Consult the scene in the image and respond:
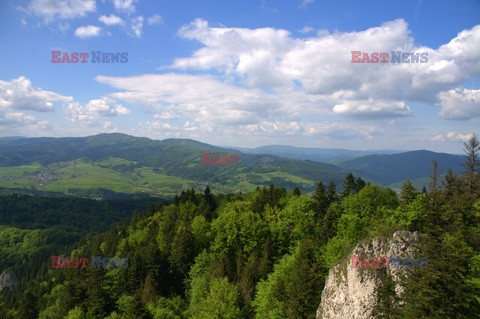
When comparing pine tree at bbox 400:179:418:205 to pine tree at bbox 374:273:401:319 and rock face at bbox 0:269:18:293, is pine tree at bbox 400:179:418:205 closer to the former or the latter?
pine tree at bbox 374:273:401:319

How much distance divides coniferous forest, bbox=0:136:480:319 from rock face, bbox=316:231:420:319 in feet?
3.97

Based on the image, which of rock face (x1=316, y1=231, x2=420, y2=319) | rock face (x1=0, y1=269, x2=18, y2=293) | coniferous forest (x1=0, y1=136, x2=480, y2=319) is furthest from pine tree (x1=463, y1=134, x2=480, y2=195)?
rock face (x1=0, y1=269, x2=18, y2=293)

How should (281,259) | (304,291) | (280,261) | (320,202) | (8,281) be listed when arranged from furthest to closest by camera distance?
(8,281) < (320,202) < (281,259) < (280,261) < (304,291)

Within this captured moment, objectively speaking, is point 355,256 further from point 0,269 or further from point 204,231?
point 0,269

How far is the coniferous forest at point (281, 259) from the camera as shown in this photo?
86.1 ft

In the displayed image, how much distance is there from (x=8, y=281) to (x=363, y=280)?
176593mm

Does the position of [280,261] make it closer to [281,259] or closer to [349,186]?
[281,259]

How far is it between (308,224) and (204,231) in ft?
68.9

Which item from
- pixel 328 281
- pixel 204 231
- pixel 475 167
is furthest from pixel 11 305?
pixel 475 167

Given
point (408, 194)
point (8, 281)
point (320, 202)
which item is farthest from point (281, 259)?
point (8, 281)

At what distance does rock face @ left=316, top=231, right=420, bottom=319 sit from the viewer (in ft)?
100

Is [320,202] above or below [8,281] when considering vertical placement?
above

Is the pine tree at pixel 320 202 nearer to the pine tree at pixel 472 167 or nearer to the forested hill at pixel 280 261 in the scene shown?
the forested hill at pixel 280 261

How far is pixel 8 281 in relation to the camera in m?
150
